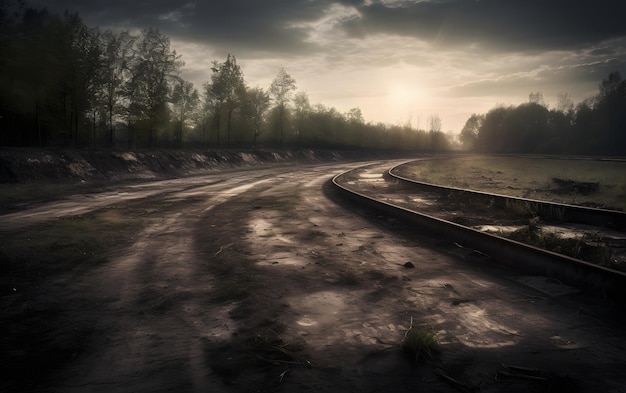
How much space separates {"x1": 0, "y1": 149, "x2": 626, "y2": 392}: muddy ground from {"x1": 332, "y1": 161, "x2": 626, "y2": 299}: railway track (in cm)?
29

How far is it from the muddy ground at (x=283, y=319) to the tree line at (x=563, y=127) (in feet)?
280

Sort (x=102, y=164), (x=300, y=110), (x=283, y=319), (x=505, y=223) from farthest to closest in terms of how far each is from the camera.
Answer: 1. (x=300, y=110)
2. (x=102, y=164)
3. (x=505, y=223)
4. (x=283, y=319)

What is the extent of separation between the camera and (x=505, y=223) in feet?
33.8

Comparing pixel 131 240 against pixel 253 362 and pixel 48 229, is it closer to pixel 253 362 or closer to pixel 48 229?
pixel 48 229

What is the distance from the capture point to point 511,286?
5270 millimetres

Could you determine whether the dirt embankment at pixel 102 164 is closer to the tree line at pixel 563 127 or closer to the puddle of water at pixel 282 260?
the puddle of water at pixel 282 260

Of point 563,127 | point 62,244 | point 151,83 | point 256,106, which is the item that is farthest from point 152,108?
point 563,127

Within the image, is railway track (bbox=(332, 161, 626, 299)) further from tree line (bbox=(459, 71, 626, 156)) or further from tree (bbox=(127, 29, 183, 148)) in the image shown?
tree line (bbox=(459, 71, 626, 156))

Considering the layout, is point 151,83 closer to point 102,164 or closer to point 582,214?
point 102,164

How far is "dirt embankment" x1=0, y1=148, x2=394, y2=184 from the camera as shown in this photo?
19.8 m

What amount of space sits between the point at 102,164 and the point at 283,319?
82.2 feet

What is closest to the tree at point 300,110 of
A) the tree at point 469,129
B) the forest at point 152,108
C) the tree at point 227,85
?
the forest at point 152,108

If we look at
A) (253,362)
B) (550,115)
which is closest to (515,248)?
→ (253,362)

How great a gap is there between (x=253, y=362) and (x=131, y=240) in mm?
5750
